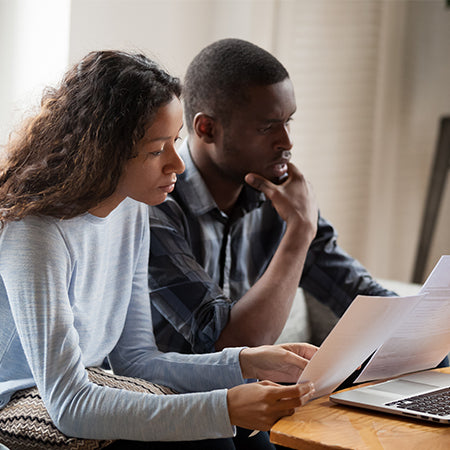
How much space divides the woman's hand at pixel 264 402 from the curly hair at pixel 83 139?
386mm

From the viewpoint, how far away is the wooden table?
85 cm

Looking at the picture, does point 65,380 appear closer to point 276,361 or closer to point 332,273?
point 276,361

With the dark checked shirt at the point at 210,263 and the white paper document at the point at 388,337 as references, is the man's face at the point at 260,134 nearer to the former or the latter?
the dark checked shirt at the point at 210,263

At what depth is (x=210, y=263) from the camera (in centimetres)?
159

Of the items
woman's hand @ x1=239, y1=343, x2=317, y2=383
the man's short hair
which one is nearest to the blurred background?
the man's short hair

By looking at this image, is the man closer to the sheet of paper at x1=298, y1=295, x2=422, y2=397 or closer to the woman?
the woman

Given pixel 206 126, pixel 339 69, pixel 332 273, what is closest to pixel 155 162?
pixel 206 126

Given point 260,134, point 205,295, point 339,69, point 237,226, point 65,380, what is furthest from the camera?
point 339,69

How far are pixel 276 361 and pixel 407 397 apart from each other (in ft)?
0.64

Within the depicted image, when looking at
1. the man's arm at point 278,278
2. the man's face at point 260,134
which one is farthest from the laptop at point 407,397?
A: the man's face at point 260,134

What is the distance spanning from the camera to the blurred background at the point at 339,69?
205cm

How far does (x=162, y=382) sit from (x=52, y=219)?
13.2 inches

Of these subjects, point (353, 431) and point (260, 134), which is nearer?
point (353, 431)

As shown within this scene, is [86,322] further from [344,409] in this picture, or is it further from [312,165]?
[312,165]
